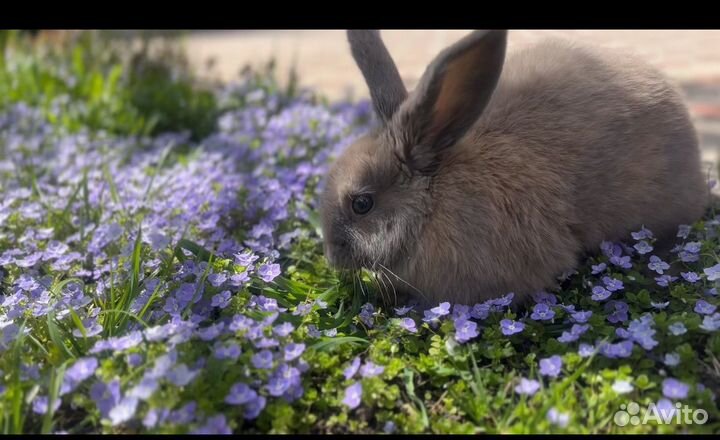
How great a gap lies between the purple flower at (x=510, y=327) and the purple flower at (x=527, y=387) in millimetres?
272

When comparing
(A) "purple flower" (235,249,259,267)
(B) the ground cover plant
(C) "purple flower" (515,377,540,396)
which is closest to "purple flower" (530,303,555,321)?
(B) the ground cover plant

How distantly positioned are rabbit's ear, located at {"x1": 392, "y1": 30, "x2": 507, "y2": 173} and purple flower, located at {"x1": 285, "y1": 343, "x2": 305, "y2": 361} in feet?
3.41

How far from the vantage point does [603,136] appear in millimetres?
2986

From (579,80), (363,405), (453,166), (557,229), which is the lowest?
(363,405)

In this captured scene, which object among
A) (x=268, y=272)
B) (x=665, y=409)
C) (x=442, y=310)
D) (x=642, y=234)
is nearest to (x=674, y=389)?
(x=665, y=409)

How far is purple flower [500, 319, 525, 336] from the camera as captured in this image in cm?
254

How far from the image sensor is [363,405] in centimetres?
240

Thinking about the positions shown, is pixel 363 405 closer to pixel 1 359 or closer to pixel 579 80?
pixel 1 359

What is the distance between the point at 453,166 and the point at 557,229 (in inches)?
21.0

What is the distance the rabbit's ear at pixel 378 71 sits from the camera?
10.6 feet

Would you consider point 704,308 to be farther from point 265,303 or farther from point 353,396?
point 265,303

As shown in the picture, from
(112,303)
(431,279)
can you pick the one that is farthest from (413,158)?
(112,303)

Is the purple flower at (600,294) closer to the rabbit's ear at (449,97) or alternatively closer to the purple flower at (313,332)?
the rabbit's ear at (449,97)

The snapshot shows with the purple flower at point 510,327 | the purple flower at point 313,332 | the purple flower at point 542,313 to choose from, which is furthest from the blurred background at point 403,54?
the purple flower at point 313,332
